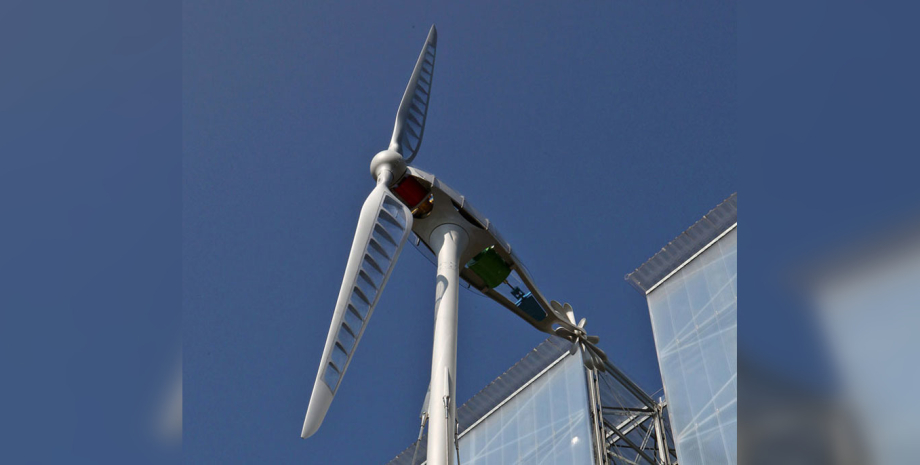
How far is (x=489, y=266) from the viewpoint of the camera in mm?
25828

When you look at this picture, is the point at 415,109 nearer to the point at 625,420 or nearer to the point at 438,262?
the point at 438,262

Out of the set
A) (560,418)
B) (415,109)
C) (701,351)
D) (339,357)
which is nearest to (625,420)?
(560,418)

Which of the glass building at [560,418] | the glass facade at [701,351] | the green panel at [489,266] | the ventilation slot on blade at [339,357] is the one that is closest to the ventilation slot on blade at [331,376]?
the ventilation slot on blade at [339,357]

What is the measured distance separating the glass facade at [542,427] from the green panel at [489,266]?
13760 mm

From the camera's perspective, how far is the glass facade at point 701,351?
116 feet

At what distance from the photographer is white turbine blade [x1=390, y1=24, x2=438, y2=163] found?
2599 centimetres

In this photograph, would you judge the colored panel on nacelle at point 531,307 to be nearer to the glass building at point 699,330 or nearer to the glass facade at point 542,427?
the glass building at point 699,330

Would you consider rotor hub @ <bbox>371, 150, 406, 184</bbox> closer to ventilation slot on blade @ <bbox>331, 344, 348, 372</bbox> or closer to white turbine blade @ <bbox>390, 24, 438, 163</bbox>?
white turbine blade @ <bbox>390, 24, 438, 163</bbox>

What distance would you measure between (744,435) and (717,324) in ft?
125

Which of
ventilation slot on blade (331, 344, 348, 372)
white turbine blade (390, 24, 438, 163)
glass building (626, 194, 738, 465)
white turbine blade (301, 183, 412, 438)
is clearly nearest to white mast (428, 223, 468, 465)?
white turbine blade (301, 183, 412, 438)

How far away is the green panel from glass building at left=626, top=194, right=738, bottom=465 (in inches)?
497

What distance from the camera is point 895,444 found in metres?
2.06

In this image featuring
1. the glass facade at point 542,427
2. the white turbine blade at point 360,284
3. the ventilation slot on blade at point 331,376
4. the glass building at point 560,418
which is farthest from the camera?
the glass facade at point 542,427

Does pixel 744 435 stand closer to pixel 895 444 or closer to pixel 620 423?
pixel 895 444
